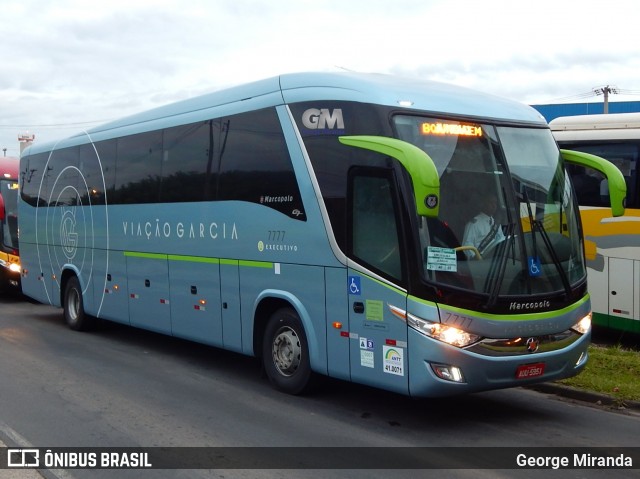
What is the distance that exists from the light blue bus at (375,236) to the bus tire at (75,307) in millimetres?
3855

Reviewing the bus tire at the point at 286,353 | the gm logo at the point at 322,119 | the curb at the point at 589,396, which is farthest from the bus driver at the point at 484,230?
the curb at the point at 589,396

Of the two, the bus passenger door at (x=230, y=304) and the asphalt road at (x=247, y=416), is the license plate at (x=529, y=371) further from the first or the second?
the bus passenger door at (x=230, y=304)

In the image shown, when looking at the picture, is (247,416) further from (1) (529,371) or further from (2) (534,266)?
(2) (534,266)

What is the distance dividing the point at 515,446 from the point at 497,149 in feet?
9.55

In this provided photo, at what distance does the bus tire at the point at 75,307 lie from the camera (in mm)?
14688

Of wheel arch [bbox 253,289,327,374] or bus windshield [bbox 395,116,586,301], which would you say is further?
wheel arch [bbox 253,289,327,374]

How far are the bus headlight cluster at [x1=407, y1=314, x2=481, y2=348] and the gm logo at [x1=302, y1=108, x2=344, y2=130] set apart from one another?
2.32m

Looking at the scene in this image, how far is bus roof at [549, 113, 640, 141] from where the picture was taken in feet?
41.7

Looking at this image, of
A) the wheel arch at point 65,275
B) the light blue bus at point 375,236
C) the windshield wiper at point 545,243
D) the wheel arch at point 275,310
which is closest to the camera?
the light blue bus at point 375,236

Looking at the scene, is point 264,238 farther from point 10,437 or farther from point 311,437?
point 10,437

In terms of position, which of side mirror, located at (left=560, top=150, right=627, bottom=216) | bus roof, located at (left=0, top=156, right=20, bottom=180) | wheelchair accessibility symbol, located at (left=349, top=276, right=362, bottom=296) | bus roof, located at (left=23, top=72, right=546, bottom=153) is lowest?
wheelchair accessibility symbol, located at (left=349, top=276, right=362, bottom=296)

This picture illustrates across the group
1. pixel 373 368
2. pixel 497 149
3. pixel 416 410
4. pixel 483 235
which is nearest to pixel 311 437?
pixel 373 368

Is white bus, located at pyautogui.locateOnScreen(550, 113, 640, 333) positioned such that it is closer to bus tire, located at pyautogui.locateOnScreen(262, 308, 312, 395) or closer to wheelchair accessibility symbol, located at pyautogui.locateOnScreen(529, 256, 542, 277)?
wheelchair accessibility symbol, located at pyautogui.locateOnScreen(529, 256, 542, 277)

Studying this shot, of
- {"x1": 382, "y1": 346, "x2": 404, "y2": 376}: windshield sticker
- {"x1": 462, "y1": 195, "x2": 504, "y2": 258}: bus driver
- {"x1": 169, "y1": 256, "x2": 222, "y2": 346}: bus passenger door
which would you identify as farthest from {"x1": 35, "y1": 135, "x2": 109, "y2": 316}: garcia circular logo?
{"x1": 462, "y1": 195, "x2": 504, "y2": 258}: bus driver
